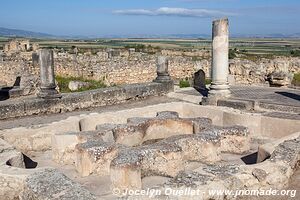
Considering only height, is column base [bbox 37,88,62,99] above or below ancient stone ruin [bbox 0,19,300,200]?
above

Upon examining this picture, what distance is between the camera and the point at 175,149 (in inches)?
301

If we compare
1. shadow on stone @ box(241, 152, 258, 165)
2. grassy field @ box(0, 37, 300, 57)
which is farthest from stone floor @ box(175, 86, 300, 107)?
grassy field @ box(0, 37, 300, 57)

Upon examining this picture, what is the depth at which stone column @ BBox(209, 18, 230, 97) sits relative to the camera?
12.2 m

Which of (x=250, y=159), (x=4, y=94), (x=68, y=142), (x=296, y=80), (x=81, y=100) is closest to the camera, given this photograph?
(x=68, y=142)

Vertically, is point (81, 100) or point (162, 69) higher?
point (162, 69)

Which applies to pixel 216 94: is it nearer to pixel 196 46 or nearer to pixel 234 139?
pixel 234 139

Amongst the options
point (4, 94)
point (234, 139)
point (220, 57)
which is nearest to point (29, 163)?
point (234, 139)

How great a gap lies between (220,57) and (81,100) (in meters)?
4.53

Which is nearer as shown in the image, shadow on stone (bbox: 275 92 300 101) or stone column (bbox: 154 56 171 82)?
shadow on stone (bbox: 275 92 300 101)

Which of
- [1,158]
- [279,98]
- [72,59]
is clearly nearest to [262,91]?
[279,98]

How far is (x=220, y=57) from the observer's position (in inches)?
485

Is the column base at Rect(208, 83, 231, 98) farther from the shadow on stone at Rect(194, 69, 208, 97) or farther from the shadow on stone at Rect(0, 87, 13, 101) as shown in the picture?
the shadow on stone at Rect(0, 87, 13, 101)

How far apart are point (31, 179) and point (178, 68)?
63.0 feet

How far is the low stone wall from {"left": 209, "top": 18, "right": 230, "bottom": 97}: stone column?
242 centimetres
